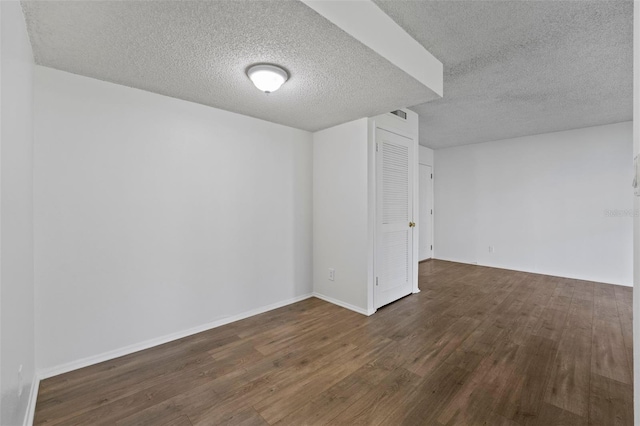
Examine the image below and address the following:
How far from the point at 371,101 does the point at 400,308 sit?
237cm

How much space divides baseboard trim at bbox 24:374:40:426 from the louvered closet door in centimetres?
281

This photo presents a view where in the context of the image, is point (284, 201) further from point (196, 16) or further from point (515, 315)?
point (515, 315)

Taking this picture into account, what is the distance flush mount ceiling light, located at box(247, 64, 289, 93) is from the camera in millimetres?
1922

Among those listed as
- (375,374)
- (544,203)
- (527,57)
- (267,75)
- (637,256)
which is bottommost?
(375,374)

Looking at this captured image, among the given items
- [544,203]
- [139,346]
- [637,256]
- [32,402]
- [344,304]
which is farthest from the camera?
[544,203]

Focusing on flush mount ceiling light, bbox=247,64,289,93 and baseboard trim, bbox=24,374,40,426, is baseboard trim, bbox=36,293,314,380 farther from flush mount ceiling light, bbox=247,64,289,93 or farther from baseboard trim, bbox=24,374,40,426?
flush mount ceiling light, bbox=247,64,289,93

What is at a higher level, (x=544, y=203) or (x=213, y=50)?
(x=213, y=50)

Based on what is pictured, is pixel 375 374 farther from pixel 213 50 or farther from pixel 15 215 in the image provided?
pixel 213 50

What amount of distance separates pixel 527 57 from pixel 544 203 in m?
3.44

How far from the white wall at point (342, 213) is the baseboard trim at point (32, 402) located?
8.61 feet

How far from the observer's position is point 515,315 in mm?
3031

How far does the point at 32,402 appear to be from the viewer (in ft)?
5.38

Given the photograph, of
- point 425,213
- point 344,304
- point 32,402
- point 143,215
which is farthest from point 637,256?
point 425,213

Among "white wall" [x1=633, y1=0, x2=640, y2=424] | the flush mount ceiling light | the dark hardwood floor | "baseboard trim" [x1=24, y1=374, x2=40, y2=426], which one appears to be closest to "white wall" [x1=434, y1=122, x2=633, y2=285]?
the dark hardwood floor
